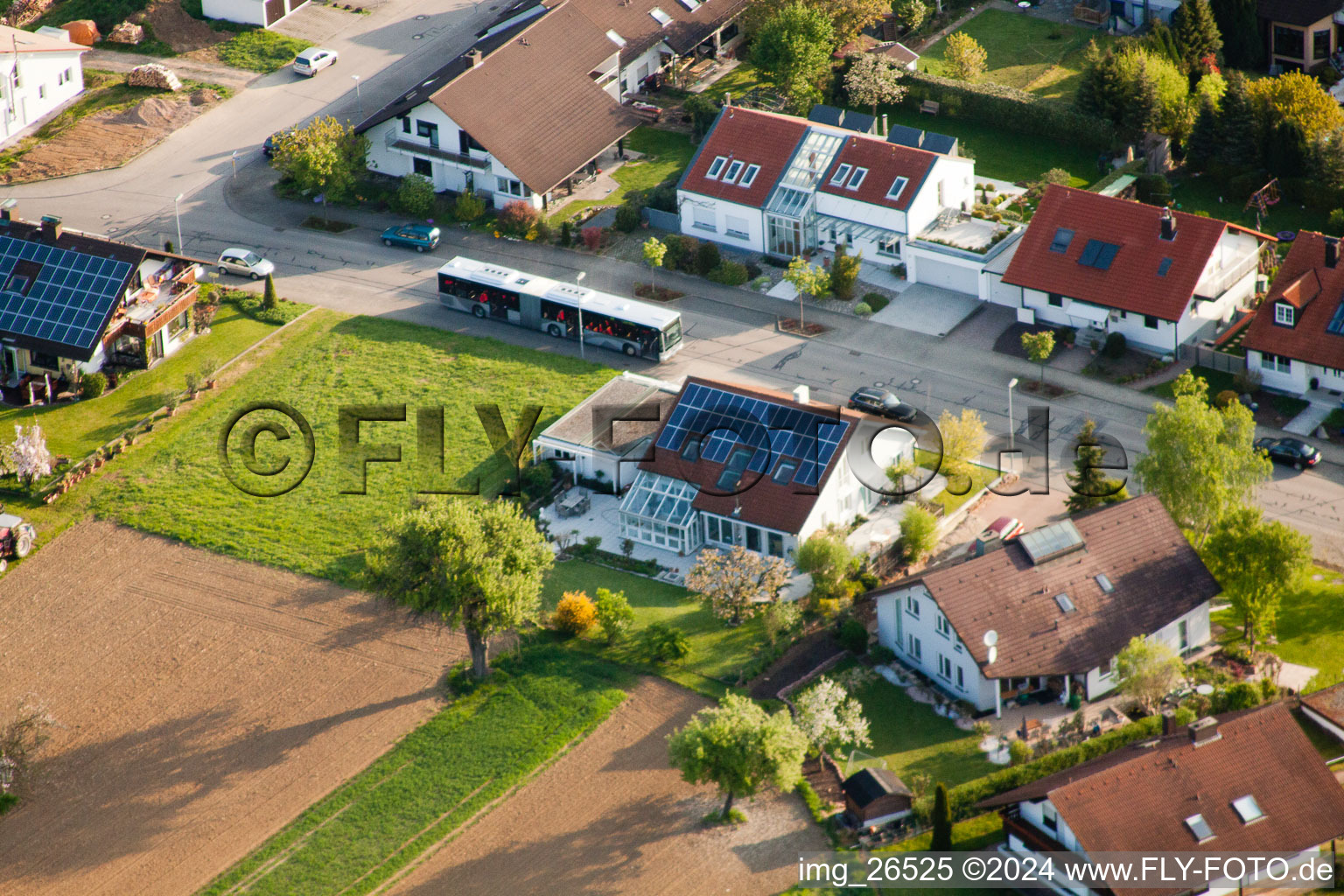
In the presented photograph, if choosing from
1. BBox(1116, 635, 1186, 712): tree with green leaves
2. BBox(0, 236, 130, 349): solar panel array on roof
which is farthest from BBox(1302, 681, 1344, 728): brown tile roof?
BBox(0, 236, 130, 349): solar panel array on roof

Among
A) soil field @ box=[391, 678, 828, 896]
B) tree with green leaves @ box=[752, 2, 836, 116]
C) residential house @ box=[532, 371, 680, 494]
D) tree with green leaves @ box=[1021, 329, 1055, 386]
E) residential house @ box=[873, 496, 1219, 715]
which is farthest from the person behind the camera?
tree with green leaves @ box=[752, 2, 836, 116]

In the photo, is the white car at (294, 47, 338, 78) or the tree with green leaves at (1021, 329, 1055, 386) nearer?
the tree with green leaves at (1021, 329, 1055, 386)

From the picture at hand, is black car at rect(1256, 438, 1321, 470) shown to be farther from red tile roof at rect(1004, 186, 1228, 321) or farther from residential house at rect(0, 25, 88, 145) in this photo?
residential house at rect(0, 25, 88, 145)

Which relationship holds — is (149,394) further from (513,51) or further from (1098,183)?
(1098,183)

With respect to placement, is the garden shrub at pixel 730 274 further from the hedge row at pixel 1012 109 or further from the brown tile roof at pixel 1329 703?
the brown tile roof at pixel 1329 703

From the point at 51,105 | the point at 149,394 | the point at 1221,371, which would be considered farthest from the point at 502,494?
the point at 51,105

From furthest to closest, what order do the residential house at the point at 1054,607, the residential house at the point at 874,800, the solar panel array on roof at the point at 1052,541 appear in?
the solar panel array on roof at the point at 1052,541
the residential house at the point at 1054,607
the residential house at the point at 874,800

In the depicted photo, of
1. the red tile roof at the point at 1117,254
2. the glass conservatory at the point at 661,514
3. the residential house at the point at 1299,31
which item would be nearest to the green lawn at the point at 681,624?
the glass conservatory at the point at 661,514
